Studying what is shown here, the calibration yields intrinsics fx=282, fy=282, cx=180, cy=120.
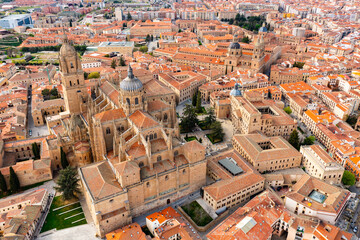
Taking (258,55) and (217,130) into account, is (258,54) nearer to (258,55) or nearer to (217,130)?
(258,55)

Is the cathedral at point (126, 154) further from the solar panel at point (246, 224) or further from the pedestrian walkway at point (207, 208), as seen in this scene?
the solar panel at point (246, 224)

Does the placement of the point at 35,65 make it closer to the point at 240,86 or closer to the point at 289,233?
the point at 240,86

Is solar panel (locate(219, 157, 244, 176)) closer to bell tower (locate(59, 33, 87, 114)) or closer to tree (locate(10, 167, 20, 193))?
bell tower (locate(59, 33, 87, 114))

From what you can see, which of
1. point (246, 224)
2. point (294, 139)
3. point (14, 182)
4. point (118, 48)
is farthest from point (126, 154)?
point (118, 48)

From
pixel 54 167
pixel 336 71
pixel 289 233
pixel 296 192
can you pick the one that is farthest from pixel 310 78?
pixel 54 167

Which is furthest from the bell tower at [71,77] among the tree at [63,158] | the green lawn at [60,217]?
the green lawn at [60,217]

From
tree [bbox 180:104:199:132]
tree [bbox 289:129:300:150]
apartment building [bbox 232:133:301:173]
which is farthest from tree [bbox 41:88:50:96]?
tree [bbox 289:129:300:150]
